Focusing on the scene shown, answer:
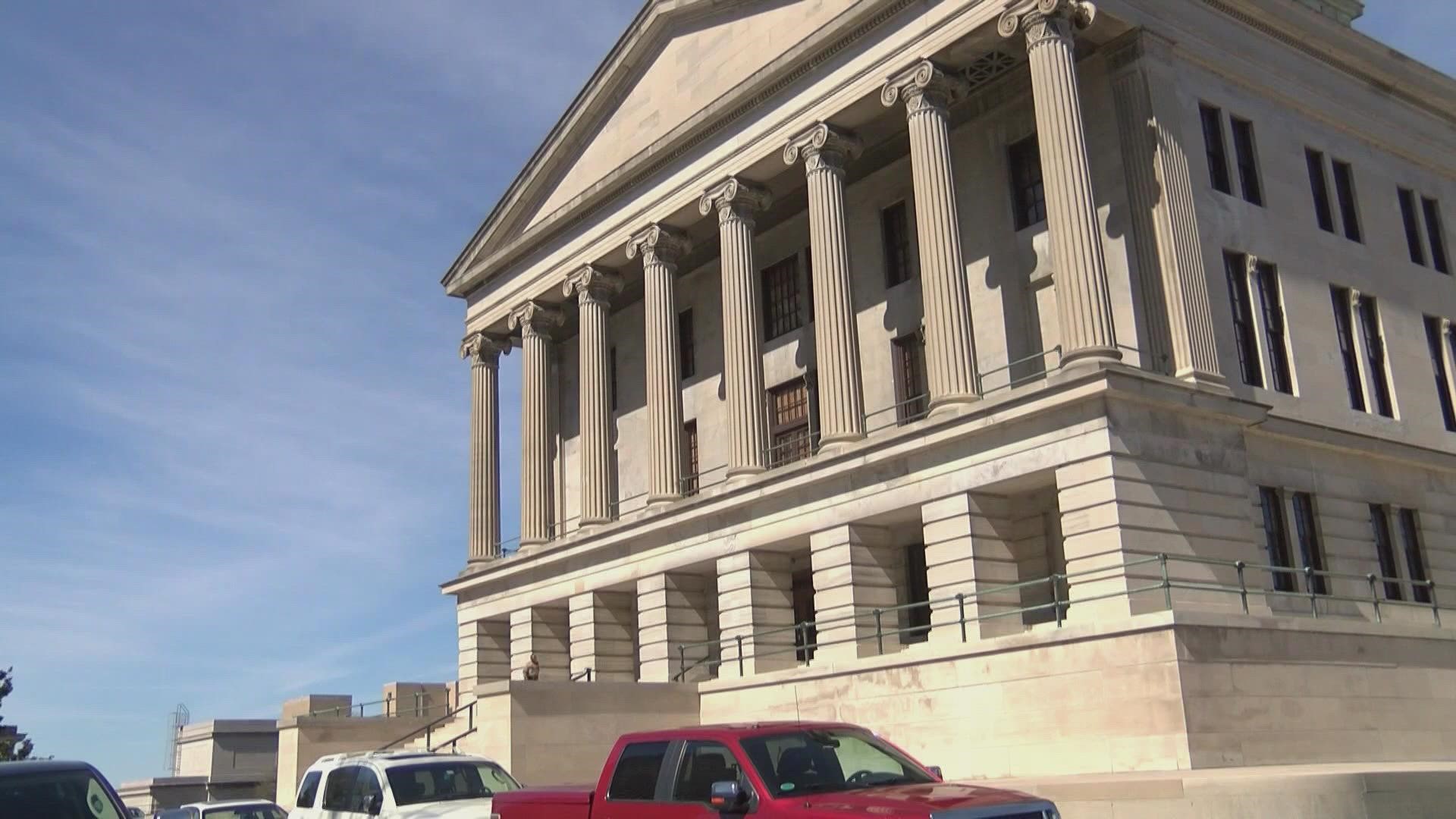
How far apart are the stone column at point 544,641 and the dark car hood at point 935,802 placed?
32998 millimetres

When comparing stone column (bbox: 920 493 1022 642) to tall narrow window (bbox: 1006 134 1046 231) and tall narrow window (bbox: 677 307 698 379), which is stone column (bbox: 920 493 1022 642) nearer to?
tall narrow window (bbox: 1006 134 1046 231)

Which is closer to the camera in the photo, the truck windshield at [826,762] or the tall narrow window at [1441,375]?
the truck windshield at [826,762]

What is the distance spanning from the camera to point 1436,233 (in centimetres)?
3831

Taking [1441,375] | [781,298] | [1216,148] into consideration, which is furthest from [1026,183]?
[1441,375]

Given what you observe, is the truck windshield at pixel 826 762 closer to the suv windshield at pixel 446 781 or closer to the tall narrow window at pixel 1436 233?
the suv windshield at pixel 446 781

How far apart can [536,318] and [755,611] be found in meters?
16.2

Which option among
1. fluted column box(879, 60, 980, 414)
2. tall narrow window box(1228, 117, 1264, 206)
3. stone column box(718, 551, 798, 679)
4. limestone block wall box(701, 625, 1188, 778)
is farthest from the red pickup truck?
tall narrow window box(1228, 117, 1264, 206)

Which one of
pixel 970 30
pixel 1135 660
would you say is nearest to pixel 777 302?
pixel 970 30

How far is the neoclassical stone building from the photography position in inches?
1000

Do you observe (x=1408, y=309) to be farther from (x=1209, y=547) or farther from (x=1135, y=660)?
(x=1135, y=660)

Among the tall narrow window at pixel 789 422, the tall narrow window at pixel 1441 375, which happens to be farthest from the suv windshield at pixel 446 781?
the tall narrow window at pixel 1441 375

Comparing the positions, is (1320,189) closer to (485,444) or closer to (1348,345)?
(1348,345)

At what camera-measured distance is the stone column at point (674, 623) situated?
37.3 meters

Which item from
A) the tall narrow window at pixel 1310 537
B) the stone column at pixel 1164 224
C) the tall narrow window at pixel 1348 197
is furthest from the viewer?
the tall narrow window at pixel 1348 197
